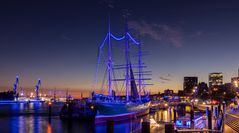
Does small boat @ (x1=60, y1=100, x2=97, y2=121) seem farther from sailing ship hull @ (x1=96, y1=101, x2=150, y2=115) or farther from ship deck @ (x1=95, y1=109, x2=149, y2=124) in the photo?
sailing ship hull @ (x1=96, y1=101, x2=150, y2=115)

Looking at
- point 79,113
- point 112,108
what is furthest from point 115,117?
point 79,113

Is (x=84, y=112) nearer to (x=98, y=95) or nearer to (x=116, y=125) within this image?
(x=98, y=95)

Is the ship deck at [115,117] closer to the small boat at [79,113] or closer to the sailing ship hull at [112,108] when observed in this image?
the sailing ship hull at [112,108]

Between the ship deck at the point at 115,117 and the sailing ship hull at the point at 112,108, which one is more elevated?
the sailing ship hull at the point at 112,108

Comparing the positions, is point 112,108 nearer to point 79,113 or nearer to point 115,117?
point 115,117

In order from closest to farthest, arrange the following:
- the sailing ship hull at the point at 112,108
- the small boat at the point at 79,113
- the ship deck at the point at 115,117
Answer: the sailing ship hull at the point at 112,108
the ship deck at the point at 115,117
the small boat at the point at 79,113

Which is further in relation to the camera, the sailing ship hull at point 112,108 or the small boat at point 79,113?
the small boat at point 79,113

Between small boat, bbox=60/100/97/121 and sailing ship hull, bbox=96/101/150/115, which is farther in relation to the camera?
small boat, bbox=60/100/97/121

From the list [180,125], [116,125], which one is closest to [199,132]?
[180,125]

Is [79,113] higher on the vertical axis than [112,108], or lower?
lower

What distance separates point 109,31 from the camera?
262ft

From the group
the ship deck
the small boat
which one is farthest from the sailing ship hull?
the small boat

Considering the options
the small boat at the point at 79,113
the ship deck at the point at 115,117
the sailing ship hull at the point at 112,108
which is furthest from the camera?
the small boat at the point at 79,113

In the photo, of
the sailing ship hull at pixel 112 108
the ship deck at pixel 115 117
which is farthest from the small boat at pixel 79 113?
the sailing ship hull at pixel 112 108
